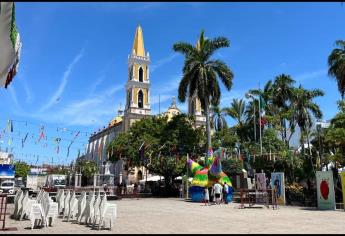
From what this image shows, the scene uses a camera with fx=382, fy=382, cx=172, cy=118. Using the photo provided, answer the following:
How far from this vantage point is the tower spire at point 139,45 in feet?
248

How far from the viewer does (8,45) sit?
10.3 metres

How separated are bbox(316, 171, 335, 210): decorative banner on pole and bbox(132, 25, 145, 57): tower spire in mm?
56969

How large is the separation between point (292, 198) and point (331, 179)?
5249mm

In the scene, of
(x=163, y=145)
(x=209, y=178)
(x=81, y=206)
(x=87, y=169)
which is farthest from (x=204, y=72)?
(x=87, y=169)

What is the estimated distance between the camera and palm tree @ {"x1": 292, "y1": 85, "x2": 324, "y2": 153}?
4659 cm

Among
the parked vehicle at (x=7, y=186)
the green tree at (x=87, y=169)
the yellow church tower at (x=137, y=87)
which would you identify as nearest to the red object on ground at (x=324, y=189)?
the parked vehicle at (x=7, y=186)

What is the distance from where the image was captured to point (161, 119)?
1700 inches

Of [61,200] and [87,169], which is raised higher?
[87,169]

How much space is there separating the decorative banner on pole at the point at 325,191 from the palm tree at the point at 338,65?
1236 cm

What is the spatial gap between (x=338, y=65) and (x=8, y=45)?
29.2 m

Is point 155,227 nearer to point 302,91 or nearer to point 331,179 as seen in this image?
point 331,179

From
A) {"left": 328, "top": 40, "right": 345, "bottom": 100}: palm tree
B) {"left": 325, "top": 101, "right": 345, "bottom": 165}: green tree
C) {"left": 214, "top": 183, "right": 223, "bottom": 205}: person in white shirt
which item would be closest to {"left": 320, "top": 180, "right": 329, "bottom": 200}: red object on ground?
{"left": 325, "top": 101, "right": 345, "bottom": 165}: green tree

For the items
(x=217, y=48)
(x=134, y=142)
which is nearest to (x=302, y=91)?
(x=217, y=48)

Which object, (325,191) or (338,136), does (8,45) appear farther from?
(338,136)
